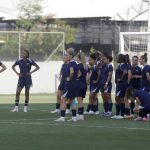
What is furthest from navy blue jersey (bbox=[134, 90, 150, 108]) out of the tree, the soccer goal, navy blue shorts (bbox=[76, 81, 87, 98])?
the tree

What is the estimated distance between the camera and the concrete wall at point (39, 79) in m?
40.1

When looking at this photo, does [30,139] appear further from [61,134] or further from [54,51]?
[54,51]

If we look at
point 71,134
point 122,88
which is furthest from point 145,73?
point 71,134

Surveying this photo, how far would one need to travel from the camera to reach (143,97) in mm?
22172

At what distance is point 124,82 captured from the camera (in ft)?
77.6

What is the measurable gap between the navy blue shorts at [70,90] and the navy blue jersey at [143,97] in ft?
6.04

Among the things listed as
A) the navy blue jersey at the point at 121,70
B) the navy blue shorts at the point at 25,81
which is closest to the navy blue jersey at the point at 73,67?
the navy blue jersey at the point at 121,70

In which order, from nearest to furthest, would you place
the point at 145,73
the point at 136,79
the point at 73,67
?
the point at 73,67 < the point at 145,73 < the point at 136,79

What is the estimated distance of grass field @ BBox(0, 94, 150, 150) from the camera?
16.0m

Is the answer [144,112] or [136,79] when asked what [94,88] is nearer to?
[136,79]

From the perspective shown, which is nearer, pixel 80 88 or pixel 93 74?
pixel 80 88

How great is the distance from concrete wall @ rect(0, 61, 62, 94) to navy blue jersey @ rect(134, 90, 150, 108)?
18.2m

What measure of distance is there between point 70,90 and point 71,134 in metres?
3.85

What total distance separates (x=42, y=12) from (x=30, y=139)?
39.3 meters
